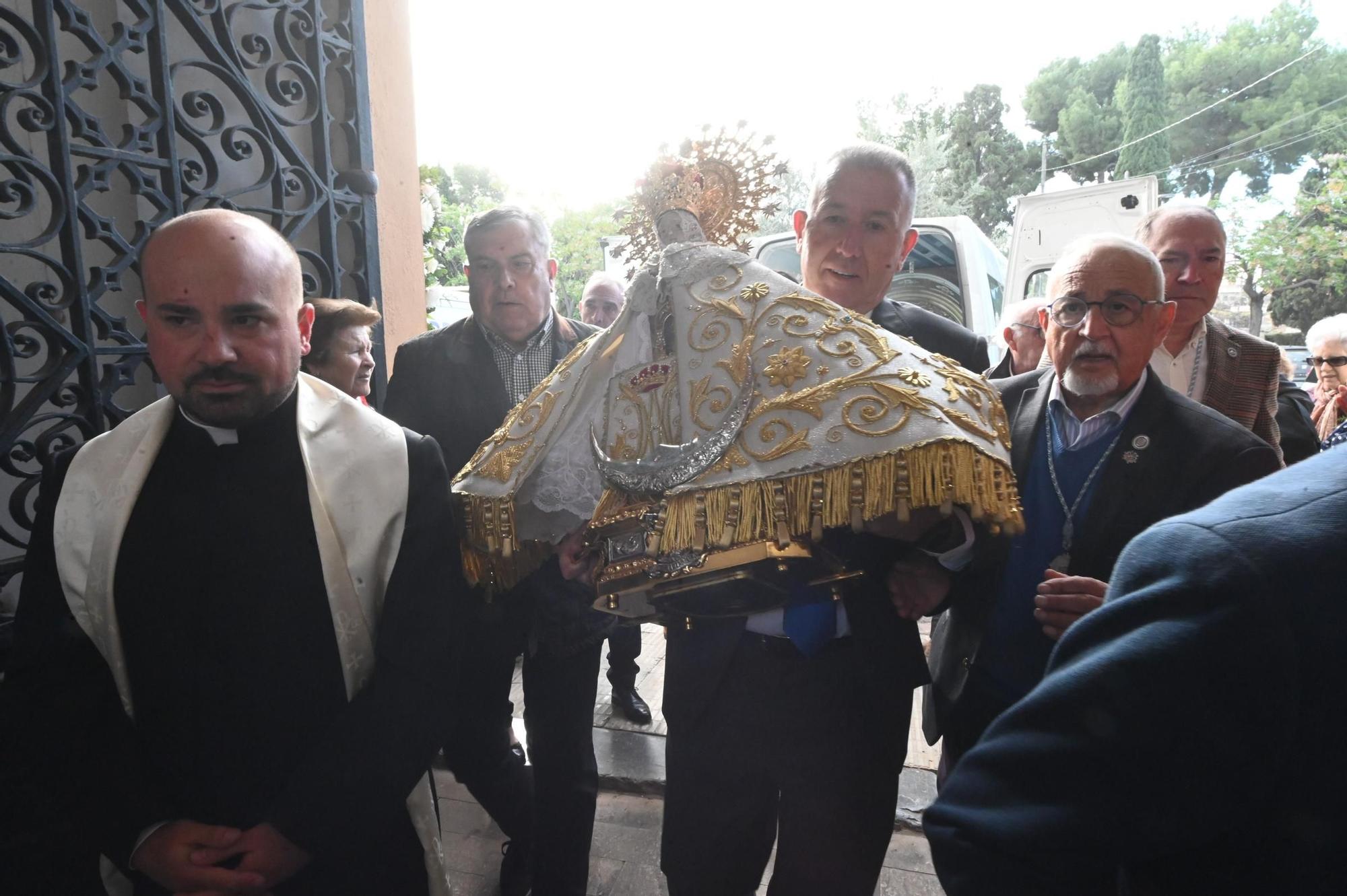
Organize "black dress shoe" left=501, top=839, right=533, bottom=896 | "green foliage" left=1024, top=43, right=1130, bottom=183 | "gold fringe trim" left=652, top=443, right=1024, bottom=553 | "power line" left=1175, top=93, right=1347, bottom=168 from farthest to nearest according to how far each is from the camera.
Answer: "green foliage" left=1024, top=43, right=1130, bottom=183, "power line" left=1175, top=93, right=1347, bottom=168, "black dress shoe" left=501, top=839, right=533, bottom=896, "gold fringe trim" left=652, top=443, right=1024, bottom=553

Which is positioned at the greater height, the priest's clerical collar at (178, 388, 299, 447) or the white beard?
the white beard

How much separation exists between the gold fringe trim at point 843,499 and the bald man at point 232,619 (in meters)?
0.67

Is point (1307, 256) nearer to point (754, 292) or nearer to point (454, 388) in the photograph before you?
point (454, 388)

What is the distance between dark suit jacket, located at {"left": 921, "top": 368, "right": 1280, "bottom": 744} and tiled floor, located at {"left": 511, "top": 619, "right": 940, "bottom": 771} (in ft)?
5.59

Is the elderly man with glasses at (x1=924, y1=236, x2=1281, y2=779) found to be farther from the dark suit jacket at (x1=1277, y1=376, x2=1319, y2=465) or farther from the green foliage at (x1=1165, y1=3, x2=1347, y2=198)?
the green foliage at (x1=1165, y1=3, x2=1347, y2=198)

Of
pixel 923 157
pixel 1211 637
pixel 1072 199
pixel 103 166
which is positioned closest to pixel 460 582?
pixel 1211 637

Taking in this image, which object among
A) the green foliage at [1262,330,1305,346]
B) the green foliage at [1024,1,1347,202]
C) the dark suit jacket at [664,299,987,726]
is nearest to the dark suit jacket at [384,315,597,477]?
the dark suit jacket at [664,299,987,726]

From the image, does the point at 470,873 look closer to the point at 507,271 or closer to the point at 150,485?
the point at 150,485

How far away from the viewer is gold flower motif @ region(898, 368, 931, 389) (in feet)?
4.26

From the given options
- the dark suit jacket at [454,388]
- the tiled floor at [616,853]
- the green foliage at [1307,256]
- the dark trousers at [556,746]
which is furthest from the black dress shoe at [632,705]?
the green foliage at [1307,256]

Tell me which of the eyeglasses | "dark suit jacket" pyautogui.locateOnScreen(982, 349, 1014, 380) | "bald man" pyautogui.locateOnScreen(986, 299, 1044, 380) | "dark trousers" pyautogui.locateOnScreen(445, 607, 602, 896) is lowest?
"dark trousers" pyautogui.locateOnScreen(445, 607, 602, 896)

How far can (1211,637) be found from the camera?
67 centimetres

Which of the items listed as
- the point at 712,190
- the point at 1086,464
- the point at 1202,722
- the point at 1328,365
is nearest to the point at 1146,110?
the point at 1328,365

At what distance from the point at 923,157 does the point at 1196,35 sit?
14867 millimetres
